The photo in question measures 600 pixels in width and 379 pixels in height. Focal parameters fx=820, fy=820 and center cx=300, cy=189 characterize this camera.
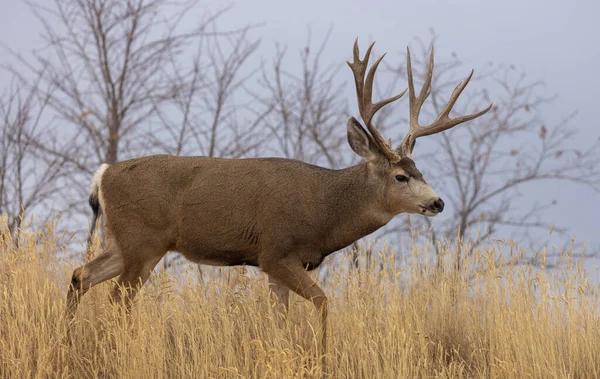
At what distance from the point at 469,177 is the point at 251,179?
31.0ft

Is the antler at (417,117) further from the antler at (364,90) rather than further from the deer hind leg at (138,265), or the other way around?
the deer hind leg at (138,265)

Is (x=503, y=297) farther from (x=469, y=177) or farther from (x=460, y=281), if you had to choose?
(x=469, y=177)

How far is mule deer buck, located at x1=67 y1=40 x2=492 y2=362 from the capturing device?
7398 millimetres

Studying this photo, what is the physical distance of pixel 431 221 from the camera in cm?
1574

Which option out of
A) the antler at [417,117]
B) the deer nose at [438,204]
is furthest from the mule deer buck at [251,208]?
the antler at [417,117]

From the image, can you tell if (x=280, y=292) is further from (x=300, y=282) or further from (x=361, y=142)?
(x=361, y=142)

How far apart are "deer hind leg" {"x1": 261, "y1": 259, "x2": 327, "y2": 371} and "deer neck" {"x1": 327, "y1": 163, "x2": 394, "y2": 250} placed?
54 centimetres

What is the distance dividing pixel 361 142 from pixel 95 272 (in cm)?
276

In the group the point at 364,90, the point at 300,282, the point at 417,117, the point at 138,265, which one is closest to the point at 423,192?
the point at 417,117

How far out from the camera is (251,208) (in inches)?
294

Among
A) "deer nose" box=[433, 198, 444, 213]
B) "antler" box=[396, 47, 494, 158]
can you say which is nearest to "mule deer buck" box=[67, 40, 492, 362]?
"deer nose" box=[433, 198, 444, 213]

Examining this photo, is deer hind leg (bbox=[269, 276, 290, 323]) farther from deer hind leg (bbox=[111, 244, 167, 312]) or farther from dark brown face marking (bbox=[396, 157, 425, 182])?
dark brown face marking (bbox=[396, 157, 425, 182])

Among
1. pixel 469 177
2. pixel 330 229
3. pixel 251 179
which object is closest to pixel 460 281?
pixel 330 229

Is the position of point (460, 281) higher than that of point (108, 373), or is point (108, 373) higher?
point (460, 281)
